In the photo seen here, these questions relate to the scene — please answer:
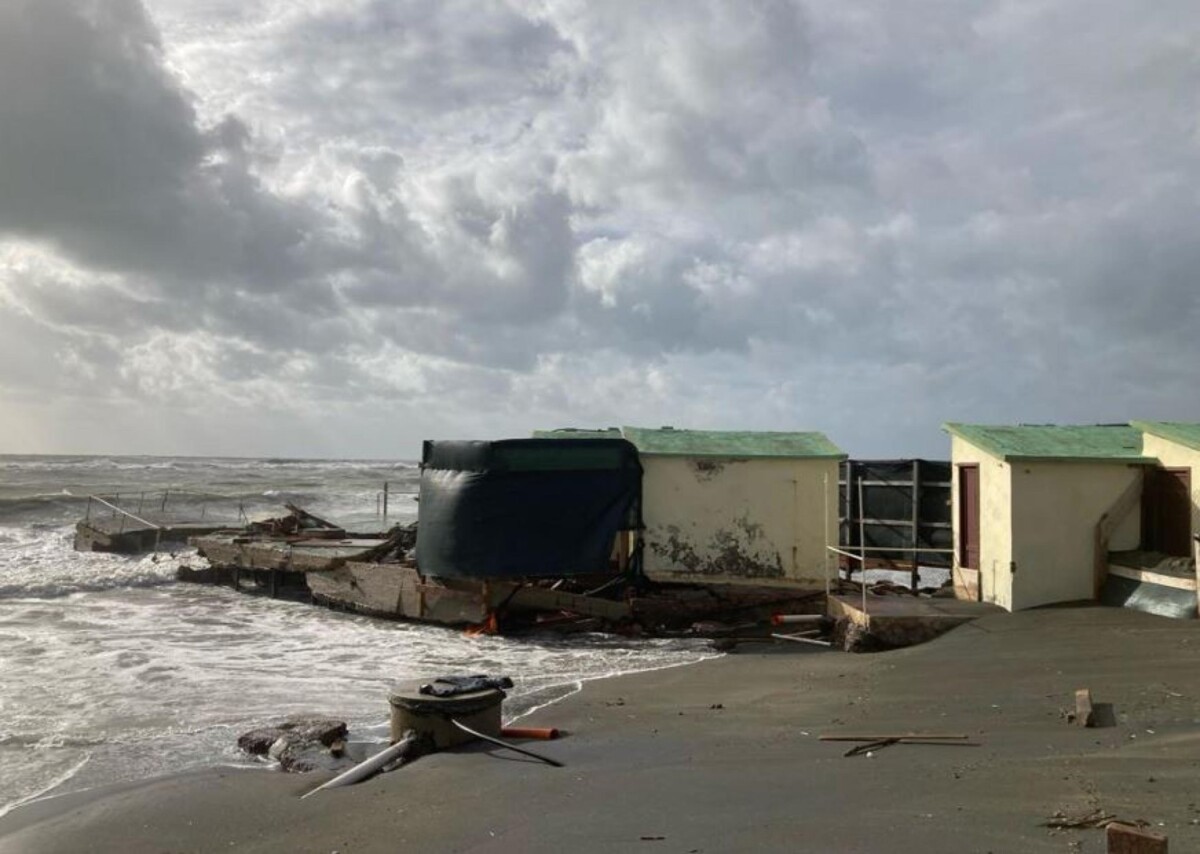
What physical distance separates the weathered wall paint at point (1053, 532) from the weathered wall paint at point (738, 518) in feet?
12.9

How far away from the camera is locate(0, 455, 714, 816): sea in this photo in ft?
29.6

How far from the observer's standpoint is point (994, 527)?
1421 cm

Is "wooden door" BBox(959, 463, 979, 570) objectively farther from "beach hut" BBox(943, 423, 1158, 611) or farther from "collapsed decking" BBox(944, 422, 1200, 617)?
"collapsed decking" BBox(944, 422, 1200, 617)

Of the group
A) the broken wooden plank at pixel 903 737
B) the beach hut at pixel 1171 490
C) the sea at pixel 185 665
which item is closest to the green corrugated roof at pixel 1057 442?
the beach hut at pixel 1171 490

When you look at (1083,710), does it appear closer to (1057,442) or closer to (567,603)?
(1057,442)

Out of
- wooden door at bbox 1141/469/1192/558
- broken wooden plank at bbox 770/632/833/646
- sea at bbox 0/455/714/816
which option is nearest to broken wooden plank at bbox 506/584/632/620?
sea at bbox 0/455/714/816

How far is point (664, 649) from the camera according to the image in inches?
573

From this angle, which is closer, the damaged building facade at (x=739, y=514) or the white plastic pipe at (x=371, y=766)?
the white plastic pipe at (x=371, y=766)

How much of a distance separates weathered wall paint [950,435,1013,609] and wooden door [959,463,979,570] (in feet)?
0.80

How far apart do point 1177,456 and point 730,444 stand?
717cm

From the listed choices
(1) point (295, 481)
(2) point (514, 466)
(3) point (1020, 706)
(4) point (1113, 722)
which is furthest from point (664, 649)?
(1) point (295, 481)

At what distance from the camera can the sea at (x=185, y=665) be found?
902 cm

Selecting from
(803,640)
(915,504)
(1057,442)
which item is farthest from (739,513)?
(1057,442)

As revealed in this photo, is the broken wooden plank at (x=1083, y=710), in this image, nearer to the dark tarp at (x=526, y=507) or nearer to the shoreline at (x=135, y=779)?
the shoreline at (x=135, y=779)
